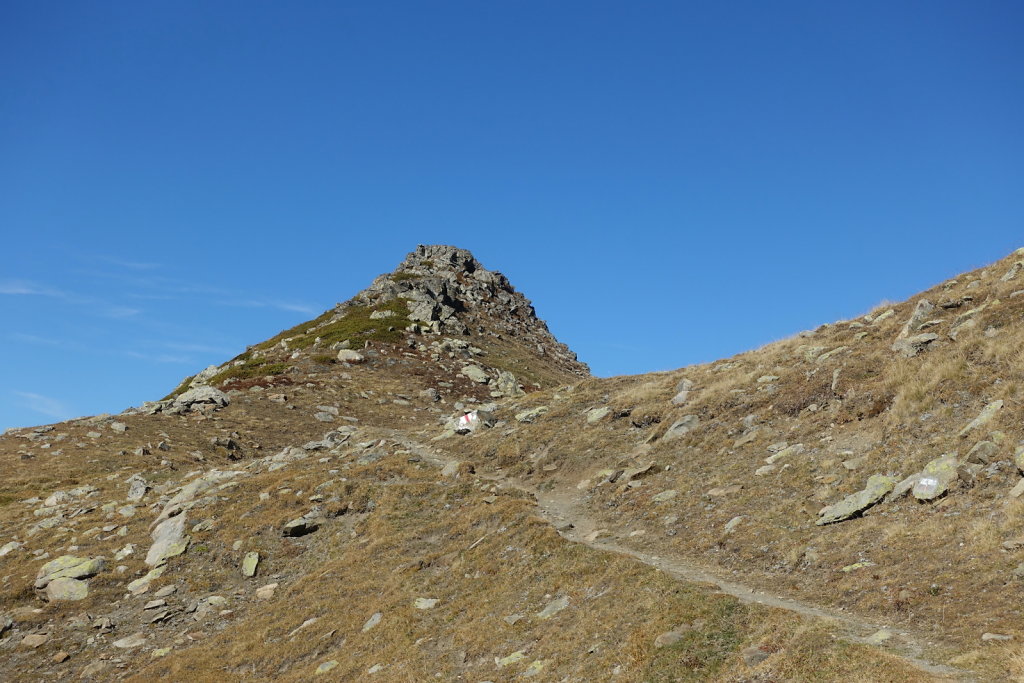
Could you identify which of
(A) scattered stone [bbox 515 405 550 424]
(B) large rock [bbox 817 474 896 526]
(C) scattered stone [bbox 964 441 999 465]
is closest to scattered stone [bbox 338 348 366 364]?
(A) scattered stone [bbox 515 405 550 424]

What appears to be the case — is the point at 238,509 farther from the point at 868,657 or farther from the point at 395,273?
the point at 395,273

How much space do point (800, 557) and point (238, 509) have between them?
2275 centimetres

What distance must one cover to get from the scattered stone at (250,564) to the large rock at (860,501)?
1953 cm

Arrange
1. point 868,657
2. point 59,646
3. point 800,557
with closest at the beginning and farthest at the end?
1. point 868,657
2. point 800,557
3. point 59,646

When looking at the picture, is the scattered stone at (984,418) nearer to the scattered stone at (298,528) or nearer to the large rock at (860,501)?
the large rock at (860,501)

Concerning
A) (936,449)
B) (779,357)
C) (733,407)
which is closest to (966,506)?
(936,449)

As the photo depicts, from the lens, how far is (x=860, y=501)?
1712cm

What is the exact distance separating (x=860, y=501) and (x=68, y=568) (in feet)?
90.5

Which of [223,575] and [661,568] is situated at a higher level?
[223,575]

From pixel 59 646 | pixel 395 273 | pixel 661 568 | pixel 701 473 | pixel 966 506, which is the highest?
pixel 395 273

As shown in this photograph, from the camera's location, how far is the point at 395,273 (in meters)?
105

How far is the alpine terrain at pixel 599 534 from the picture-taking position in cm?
1290

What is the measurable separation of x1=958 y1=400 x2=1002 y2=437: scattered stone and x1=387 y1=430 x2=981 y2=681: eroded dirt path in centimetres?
784

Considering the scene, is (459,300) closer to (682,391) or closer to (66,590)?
(682,391)
